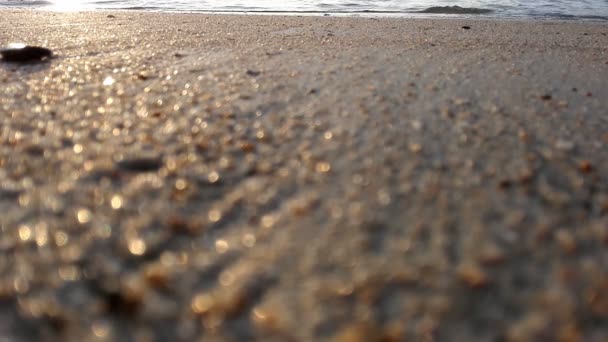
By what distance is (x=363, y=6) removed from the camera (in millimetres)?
6555

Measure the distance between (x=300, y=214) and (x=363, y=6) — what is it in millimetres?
6472

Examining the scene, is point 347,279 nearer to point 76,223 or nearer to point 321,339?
point 321,339

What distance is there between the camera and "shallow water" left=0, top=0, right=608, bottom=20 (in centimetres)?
594

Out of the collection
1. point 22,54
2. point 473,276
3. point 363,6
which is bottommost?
point 473,276

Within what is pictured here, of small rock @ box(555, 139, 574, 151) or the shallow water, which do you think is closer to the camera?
small rock @ box(555, 139, 574, 151)

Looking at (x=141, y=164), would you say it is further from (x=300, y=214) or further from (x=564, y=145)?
(x=564, y=145)

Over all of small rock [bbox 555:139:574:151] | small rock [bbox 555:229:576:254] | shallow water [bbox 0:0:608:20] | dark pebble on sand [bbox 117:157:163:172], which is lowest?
small rock [bbox 555:229:576:254]

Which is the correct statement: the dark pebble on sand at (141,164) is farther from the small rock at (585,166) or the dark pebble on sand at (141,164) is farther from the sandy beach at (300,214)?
the small rock at (585,166)

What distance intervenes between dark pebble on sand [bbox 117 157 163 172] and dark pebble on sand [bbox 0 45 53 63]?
33.1 inches

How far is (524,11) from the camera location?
20.2 feet

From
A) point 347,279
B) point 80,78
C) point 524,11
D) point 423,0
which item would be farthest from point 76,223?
point 423,0

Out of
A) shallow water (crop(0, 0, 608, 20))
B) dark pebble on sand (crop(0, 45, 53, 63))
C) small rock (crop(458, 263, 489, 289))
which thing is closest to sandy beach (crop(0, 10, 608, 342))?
small rock (crop(458, 263, 489, 289))

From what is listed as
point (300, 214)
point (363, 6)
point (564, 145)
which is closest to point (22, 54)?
point (300, 214)

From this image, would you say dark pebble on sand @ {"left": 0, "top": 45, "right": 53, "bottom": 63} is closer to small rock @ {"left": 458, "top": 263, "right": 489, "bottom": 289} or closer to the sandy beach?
the sandy beach
